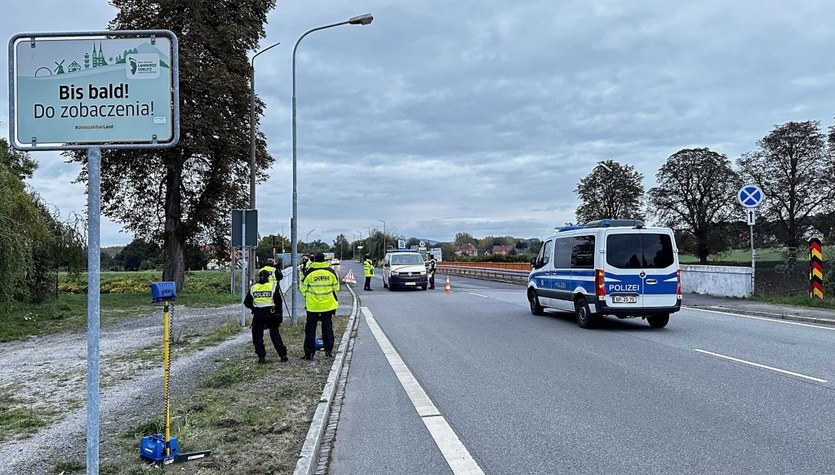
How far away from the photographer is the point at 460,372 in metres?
9.21

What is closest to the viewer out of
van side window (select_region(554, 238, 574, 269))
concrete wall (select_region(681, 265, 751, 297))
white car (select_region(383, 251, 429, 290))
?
van side window (select_region(554, 238, 574, 269))

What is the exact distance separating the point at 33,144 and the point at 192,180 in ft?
83.4

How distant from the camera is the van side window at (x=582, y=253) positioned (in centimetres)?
1414

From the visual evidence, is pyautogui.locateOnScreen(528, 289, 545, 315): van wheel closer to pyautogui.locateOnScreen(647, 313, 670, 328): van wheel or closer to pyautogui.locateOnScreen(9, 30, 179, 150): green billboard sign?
pyautogui.locateOnScreen(647, 313, 670, 328): van wheel

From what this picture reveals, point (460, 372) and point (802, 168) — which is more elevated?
point (802, 168)

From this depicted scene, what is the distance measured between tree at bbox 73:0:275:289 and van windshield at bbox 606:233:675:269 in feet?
56.7

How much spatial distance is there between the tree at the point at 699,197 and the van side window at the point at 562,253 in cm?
4413

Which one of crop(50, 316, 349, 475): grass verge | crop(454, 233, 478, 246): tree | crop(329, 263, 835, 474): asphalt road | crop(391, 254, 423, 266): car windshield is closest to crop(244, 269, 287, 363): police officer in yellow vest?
crop(50, 316, 349, 475): grass verge

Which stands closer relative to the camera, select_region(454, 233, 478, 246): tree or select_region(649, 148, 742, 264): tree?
select_region(649, 148, 742, 264): tree

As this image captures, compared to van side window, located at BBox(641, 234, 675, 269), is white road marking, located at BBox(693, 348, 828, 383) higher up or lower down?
lower down

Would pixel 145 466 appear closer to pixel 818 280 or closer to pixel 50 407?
pixel 50 407

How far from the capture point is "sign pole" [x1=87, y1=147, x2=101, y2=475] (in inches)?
142

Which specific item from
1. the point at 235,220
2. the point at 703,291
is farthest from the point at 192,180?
the point at 703,291

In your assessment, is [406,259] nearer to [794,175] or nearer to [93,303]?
[93,303]
